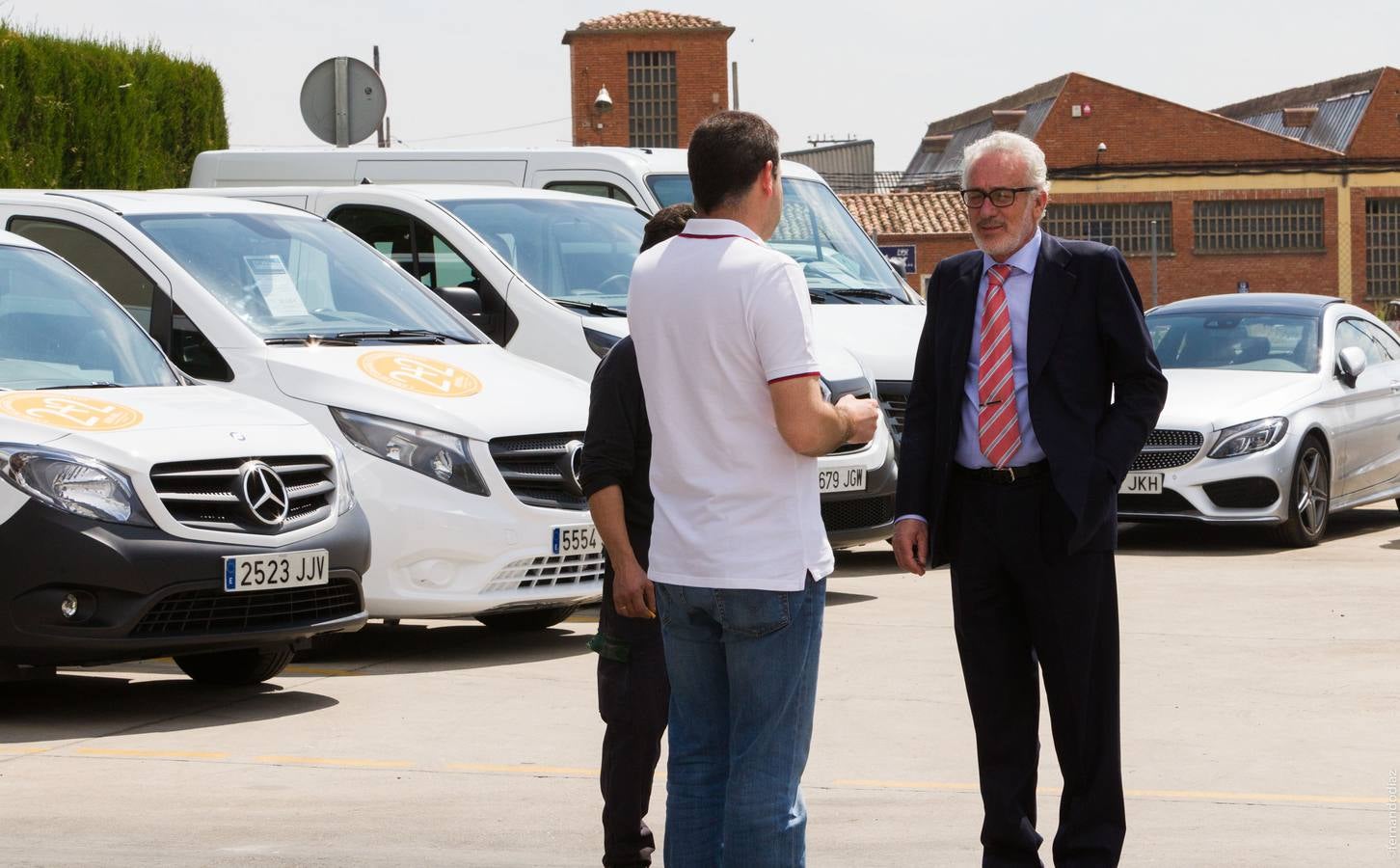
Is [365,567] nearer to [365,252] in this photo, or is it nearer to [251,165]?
[365,252]

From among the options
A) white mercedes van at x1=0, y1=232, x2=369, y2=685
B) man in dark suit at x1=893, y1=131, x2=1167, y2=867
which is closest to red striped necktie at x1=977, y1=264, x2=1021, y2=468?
man in dark suit at x1=893, y1=131, x2=1167, y2=867

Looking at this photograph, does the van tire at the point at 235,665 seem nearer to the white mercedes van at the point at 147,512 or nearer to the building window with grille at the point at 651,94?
the white mercedes van at the point at 147,512

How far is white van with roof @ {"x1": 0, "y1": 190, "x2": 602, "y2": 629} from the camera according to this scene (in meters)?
8.40

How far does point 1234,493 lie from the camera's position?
1257cm

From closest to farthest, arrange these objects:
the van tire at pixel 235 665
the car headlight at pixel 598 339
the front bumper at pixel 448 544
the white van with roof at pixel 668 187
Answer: the van tire at pixel 235 665
the front bumper at pixel 448 544
the car headlight at pixel 598 339
the white van with roof at pixel 668 187

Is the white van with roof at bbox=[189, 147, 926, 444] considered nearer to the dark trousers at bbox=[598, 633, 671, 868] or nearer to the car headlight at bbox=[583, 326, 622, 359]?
the car headlight at bbox=[583, 326, 622, 359]

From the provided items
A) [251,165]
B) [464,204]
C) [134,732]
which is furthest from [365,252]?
[251,165]

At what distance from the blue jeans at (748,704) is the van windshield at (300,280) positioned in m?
5.10

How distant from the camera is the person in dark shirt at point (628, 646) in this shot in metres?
4.67

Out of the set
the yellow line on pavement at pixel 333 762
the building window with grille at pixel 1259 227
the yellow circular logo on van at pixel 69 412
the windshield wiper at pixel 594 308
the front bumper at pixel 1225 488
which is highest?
the building window with grille at pixel 1259 227

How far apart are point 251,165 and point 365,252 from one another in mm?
4439

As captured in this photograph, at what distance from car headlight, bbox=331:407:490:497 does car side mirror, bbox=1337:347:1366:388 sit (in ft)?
23.8

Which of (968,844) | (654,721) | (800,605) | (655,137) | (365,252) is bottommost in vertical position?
(968,844)

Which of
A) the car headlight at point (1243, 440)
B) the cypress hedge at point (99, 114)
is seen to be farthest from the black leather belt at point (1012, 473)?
the cypress hedge at point (99, 114)
